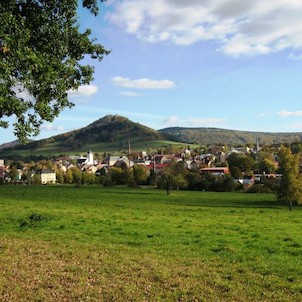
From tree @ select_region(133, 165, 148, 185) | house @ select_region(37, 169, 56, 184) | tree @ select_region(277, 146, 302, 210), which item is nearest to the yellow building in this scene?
house @ select_region(37, 169, 56, 184)

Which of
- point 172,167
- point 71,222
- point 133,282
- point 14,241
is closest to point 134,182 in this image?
point 172,167

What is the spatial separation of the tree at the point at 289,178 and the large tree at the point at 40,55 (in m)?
47.3

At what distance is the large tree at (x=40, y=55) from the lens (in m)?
13.0

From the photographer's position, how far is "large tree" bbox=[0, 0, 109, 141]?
13.0 meters

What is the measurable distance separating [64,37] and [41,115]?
3.40 m

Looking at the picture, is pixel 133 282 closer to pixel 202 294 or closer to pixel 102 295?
pixel 102 295

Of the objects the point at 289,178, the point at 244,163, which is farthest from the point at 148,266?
the point at 244,163

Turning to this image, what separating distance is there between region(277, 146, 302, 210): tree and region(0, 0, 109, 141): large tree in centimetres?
4726

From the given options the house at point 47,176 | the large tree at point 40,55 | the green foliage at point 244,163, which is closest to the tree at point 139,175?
the green foliage at point 244,163

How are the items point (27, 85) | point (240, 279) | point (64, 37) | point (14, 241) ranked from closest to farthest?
1. point (240, 279)
2. point (27, 85)
3. point (64, 37)
4. point (14, 241)

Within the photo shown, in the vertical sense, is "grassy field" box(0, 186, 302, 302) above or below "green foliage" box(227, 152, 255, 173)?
above

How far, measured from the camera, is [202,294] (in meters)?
Answer: 11.0

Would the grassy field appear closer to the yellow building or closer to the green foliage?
the green foliage

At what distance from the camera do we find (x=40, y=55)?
46.9ft
